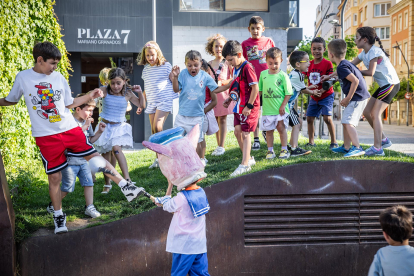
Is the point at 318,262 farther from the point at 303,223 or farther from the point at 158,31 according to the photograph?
the point at 158,31

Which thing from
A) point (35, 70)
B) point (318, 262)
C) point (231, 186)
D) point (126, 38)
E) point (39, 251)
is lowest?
point (318, 262)

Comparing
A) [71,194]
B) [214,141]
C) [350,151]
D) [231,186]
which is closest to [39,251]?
[71,194]

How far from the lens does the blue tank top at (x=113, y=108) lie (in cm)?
640

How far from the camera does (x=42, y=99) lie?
482cm

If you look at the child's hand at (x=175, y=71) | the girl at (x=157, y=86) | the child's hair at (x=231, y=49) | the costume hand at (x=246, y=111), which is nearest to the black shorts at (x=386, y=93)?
the costume hand at (x=246, y=111)

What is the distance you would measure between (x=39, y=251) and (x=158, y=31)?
481 inches

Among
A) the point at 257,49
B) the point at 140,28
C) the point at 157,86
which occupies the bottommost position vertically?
the point at 157,86

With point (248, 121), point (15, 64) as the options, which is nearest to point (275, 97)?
point (248, 121)

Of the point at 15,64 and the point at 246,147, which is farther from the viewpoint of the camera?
the point at 15,64

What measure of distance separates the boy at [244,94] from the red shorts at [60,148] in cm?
212

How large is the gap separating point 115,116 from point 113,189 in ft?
3.57

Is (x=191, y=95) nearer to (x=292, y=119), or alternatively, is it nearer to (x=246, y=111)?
(x=246, y=111)

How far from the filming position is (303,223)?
17.6 feet

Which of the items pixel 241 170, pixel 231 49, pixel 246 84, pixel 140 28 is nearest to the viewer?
pixel 241 170
